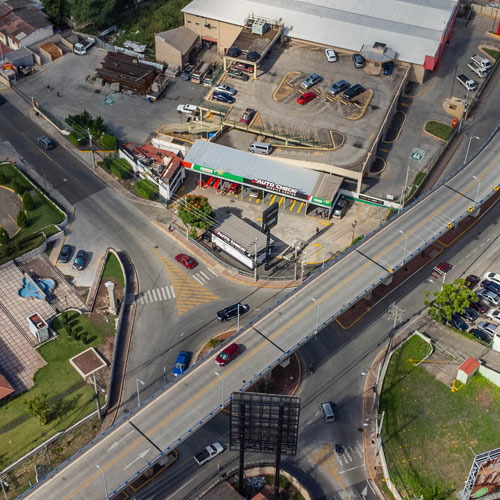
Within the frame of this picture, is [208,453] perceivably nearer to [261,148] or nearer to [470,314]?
[470,314]

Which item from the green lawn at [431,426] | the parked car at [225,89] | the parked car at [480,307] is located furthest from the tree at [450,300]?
the parked car at [225,89]

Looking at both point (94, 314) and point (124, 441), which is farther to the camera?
point (94, 314)

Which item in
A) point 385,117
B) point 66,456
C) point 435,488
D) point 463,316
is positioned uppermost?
point 385,117

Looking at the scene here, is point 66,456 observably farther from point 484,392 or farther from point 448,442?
point 484,392

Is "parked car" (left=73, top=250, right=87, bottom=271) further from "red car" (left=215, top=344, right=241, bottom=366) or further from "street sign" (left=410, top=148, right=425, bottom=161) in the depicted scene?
"street sign" (left=410, top=148, right=425, bottom=161)

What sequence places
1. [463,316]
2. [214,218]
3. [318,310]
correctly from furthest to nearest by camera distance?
[214,218]
[463,316]
[318,310]

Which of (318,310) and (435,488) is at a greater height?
(318,310)

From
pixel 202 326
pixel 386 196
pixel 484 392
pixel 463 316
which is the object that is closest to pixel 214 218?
pixel 202 326
